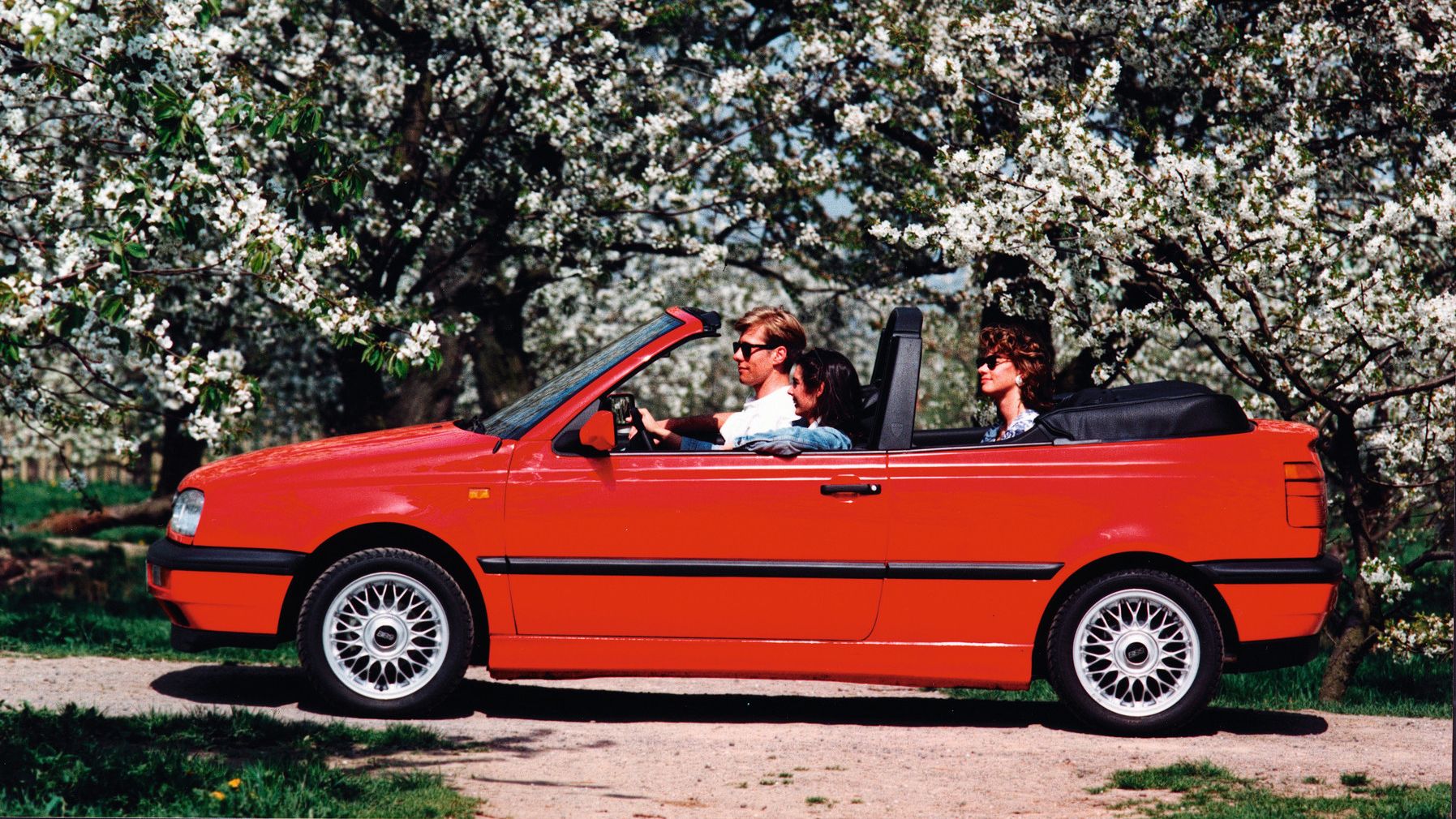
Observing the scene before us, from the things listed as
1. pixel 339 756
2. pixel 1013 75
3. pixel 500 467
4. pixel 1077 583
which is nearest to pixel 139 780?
pixel 339 756

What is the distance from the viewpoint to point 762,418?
709 centimetres

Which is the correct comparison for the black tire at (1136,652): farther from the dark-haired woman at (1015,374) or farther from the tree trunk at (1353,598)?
the tree trunk at (1353,598)

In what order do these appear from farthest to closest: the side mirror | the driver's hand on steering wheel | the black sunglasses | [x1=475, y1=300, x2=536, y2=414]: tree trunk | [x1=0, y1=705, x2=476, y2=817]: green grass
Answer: [x1=475, y1=300, x2=536, y2=414]: tree trunk < the black sunglasses < the driver's hand on steering wheel < the side mirror < [x1=0, y1=705, x2=476, y2=817]: green grass

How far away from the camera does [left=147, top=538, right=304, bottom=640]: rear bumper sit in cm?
651

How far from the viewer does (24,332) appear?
6.42m

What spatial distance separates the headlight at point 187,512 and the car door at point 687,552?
136 centimetres

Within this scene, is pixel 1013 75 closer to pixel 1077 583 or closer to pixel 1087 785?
pixel 1077 583

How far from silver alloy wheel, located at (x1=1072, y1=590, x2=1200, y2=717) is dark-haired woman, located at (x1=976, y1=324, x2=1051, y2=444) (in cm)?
102

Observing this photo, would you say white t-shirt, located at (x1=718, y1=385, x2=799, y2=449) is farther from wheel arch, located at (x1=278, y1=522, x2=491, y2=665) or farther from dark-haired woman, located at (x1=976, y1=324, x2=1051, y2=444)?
wheel arch, located at (x1=278, y1=522, x2=491, y2=665)

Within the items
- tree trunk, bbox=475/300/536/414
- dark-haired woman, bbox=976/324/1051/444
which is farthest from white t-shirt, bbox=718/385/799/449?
tree trunk, bbox=475/300/536/414

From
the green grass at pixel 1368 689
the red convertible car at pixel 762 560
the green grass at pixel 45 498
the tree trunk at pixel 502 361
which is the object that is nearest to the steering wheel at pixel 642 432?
the red convertible car at pixel 762 560

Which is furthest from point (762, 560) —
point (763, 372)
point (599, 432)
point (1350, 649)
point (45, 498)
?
point (45, 498)

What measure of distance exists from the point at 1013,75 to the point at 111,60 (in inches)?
245

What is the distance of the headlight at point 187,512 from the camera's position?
6613mm
